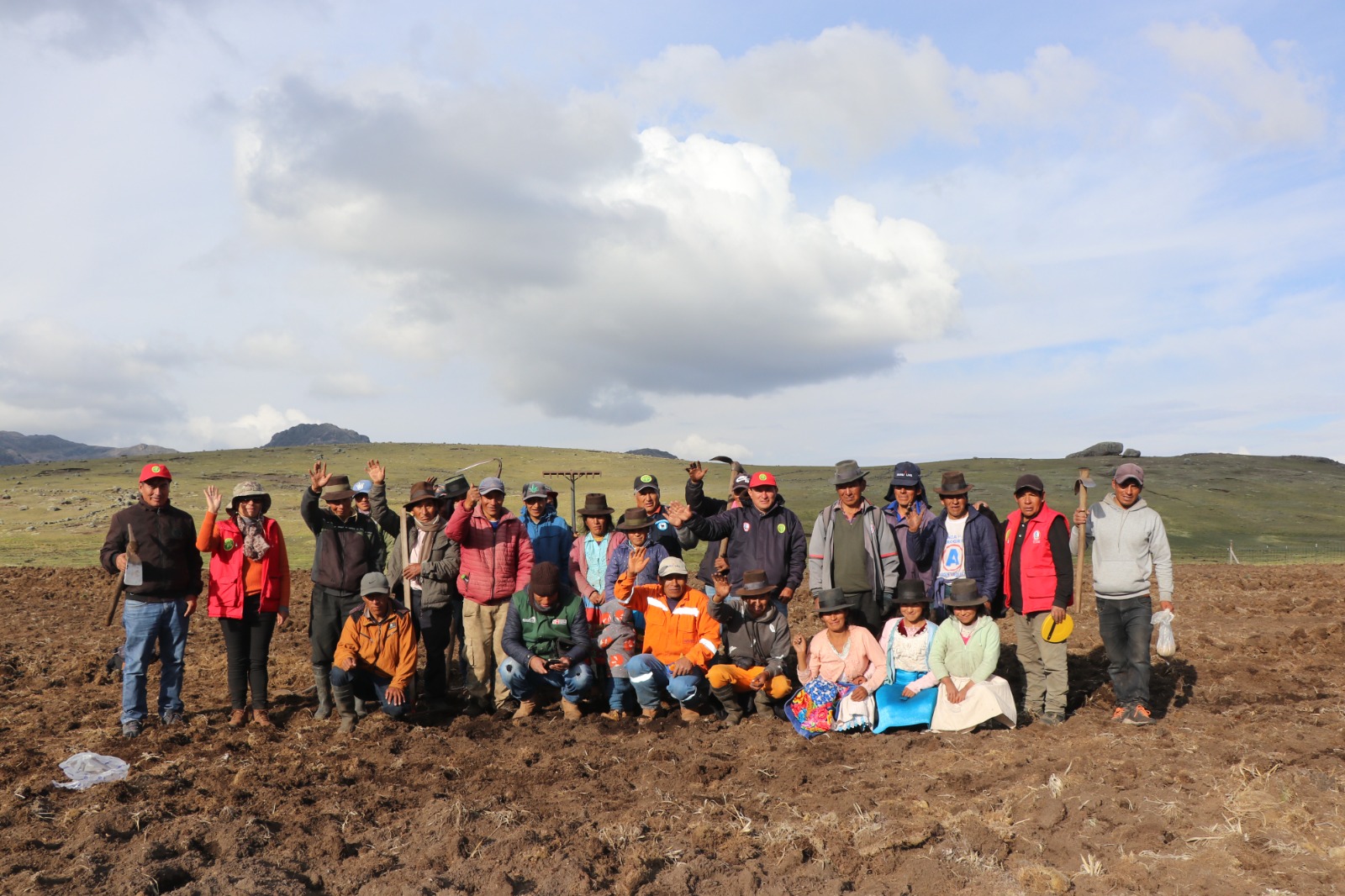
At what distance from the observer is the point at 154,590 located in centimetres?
760

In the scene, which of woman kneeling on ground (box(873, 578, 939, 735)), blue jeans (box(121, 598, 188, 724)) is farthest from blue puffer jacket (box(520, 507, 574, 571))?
woman kneeling on ground (box(873, 578, 939, 735))

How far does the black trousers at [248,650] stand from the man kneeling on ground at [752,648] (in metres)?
3.86

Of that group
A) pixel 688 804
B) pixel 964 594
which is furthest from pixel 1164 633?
pixel 688 804

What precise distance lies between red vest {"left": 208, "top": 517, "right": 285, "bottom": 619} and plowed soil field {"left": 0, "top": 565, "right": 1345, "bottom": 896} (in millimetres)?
1020

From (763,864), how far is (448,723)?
13.1 feet

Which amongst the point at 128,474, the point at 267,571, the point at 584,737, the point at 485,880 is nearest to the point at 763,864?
the point at 485,880

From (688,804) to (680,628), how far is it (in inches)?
94.4

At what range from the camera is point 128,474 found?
72.8m

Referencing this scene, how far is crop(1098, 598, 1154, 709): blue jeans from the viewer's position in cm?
740

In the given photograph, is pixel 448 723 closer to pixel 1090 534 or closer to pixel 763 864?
pixel 763 864

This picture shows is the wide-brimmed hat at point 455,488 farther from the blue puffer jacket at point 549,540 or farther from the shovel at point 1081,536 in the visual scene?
the shovel at point 1081,536

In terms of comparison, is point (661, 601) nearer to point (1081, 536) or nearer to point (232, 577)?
point (232, 577)

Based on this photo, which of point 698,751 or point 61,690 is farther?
point 61,690

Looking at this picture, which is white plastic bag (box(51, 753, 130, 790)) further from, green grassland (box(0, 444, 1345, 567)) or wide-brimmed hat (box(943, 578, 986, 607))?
green grassland (box(0, 444, 1345, 567))
